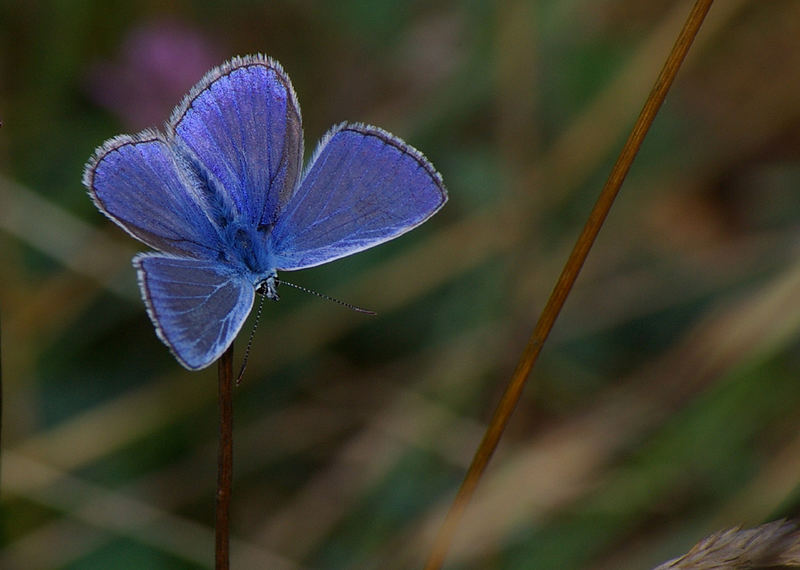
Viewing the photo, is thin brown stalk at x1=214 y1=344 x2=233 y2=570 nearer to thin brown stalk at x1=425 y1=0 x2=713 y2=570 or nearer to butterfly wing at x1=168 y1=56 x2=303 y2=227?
thin brown stalk at x1=425 y1=0 x2=713 y2=570

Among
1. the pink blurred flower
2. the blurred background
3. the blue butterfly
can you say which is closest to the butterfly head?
the blue butterfly

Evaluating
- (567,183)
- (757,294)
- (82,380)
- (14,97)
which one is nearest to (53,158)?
(14,97)

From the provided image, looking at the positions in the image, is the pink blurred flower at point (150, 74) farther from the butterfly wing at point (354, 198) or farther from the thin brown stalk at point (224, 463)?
the thin brown stalk at point (224, 463)

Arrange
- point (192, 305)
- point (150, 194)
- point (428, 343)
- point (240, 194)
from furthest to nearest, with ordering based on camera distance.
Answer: point (428, 343), point (240, 194), point (150, 194), point (192, 305)

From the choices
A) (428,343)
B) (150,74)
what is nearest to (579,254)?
(428,343)

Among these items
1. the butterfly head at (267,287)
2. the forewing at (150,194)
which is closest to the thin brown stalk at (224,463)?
the forewing at (150,194)

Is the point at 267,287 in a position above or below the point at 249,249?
below

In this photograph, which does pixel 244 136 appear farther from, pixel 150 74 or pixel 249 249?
pixel 150 74
